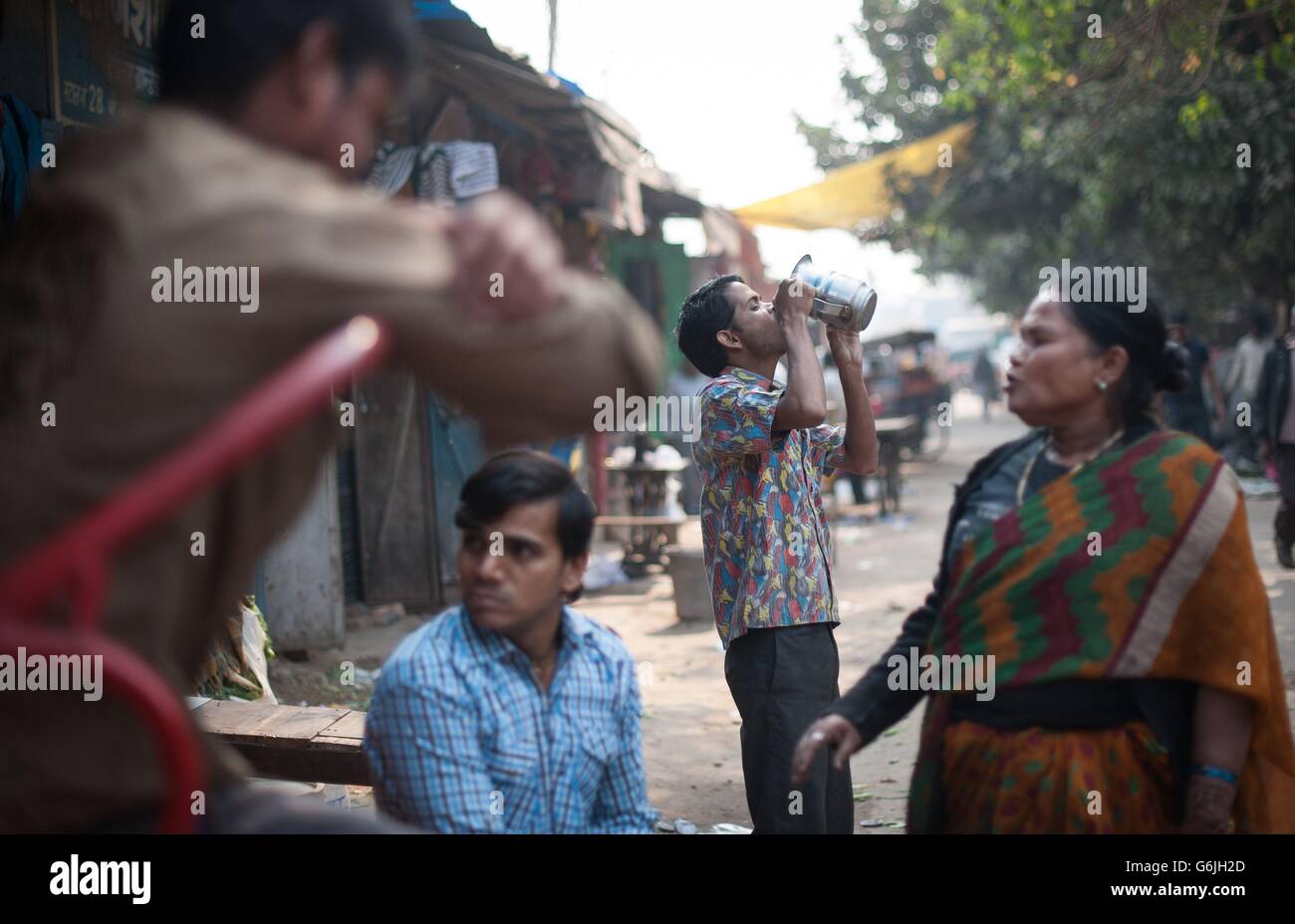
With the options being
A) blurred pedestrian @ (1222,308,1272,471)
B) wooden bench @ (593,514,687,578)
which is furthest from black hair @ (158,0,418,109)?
blurred pedestrian @ (1222,308,1272,471)

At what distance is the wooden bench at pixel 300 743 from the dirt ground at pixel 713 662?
972mm

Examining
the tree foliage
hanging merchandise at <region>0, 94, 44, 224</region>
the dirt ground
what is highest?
the tree foliage

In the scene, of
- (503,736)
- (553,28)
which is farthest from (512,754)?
(553,28)

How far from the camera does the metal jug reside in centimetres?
341

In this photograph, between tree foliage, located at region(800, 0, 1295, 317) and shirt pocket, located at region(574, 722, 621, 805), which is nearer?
shirt pocket, located at region(574, 722, 621, 805)

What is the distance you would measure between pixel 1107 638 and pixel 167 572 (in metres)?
1.70

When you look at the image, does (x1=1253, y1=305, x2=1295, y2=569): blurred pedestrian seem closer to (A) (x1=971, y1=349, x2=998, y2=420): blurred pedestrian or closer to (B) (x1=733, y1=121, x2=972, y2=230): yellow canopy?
(B) (x1=733, y1=121, x2=972, y2=230): yellow canopy

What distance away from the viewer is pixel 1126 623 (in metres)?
2.38

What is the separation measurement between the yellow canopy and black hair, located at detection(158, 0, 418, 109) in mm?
16545

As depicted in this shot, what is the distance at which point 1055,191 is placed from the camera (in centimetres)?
1917

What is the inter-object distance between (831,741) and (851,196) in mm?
17610

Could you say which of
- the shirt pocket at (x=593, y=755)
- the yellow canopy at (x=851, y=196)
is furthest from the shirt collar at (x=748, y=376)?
the yellow canopy at (x=851, y=196)

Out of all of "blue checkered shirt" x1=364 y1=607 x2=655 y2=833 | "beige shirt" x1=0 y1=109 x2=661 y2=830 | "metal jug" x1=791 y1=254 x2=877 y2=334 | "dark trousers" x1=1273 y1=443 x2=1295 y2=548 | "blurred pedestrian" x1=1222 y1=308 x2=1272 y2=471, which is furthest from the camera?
"blurred pedestrian" x1=1222 y1=308 x2=1272 y2=471

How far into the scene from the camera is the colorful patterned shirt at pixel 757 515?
11.4ft
